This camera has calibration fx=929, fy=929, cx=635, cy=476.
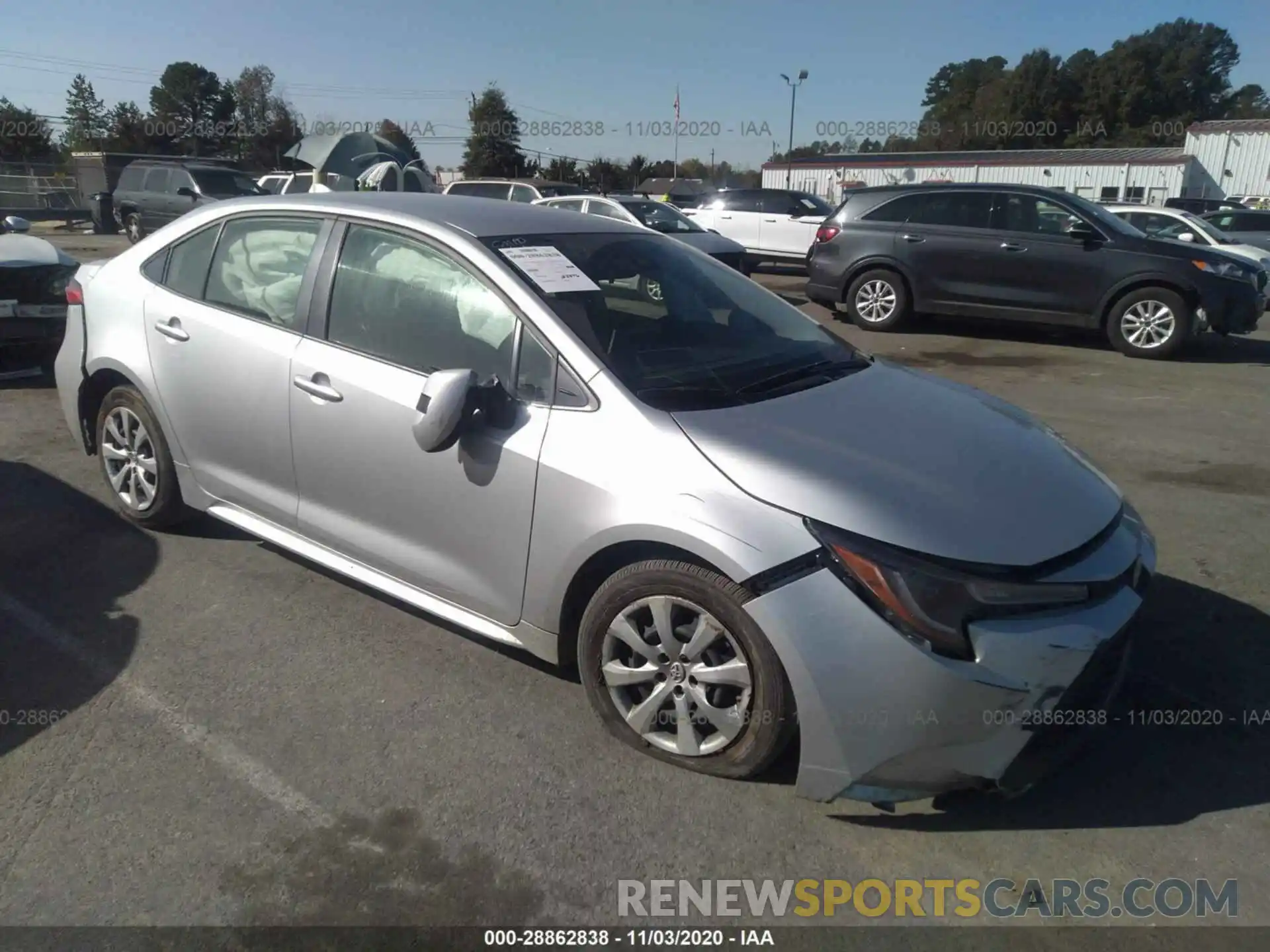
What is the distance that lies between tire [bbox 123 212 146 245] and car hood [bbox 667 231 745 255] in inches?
507

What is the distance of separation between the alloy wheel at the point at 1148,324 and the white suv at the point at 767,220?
7840 millimetres

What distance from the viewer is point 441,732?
122 inches

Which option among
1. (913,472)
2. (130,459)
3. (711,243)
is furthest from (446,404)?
(711,243)

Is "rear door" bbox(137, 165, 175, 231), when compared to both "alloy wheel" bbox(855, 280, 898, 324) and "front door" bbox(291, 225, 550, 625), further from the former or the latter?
"front door" bbox(291, 225, 550, 625)

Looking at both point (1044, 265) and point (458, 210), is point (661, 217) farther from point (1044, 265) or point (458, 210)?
point (458, 210)

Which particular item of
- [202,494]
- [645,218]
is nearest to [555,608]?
[202,494]

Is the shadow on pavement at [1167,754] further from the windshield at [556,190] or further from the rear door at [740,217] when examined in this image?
the windshield at [556,190]

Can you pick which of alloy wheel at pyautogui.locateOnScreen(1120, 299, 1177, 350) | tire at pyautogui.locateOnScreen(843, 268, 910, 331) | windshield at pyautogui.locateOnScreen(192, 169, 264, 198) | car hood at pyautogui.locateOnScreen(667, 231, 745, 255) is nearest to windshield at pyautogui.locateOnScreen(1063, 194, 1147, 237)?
alloy wheel at pyautogui.locateOnScreen(1120, 299, 1177, 350)

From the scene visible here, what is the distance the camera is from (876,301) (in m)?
11.4

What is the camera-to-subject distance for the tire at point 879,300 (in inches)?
441

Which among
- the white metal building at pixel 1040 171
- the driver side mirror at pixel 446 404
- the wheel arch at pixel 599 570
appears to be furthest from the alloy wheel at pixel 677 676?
the white metal building at pixel 1040 171

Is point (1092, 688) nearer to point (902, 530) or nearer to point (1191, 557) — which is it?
point (902, 530)

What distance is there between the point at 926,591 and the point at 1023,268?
9.07 meters

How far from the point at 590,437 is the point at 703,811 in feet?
3.82
